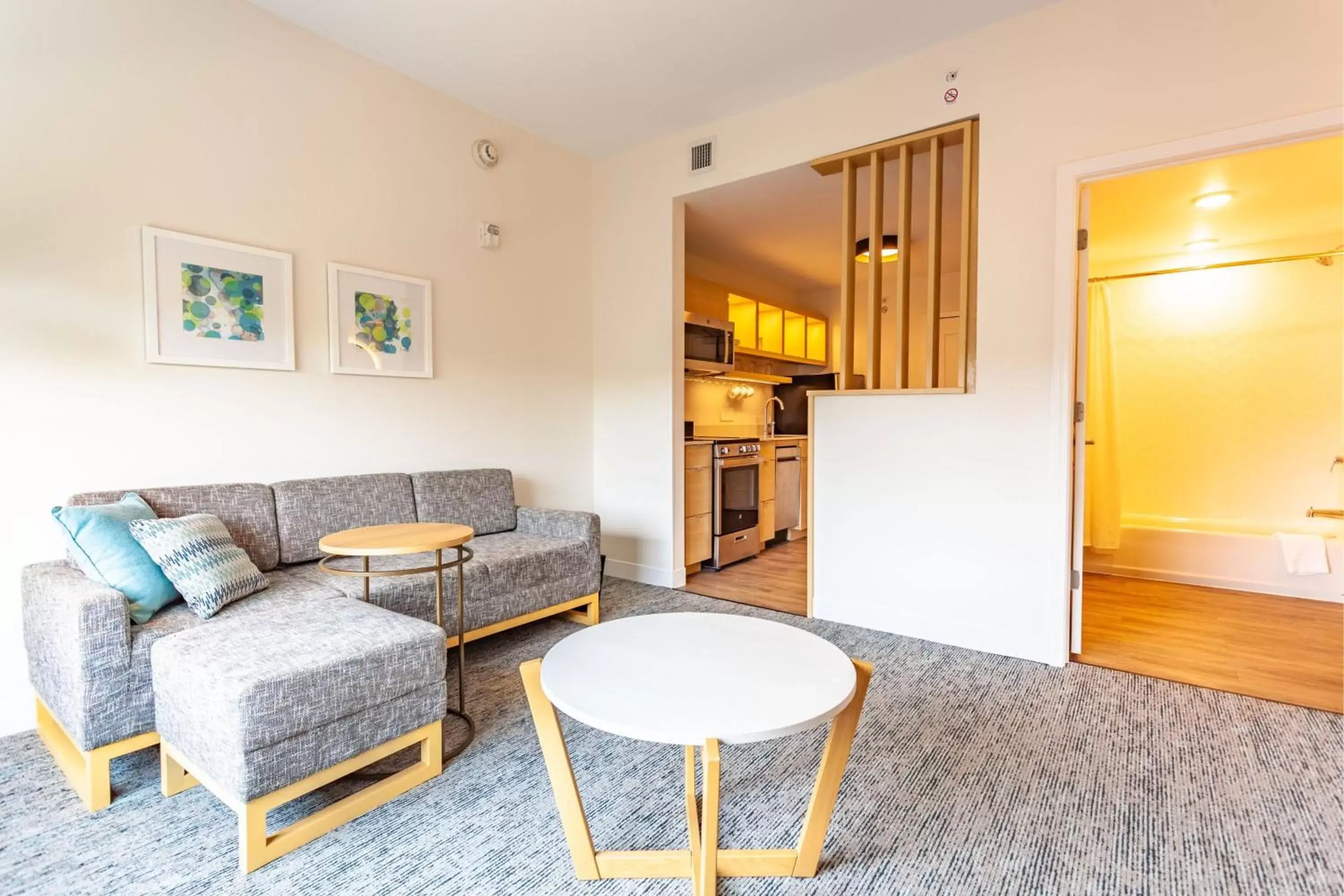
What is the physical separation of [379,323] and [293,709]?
2144mm

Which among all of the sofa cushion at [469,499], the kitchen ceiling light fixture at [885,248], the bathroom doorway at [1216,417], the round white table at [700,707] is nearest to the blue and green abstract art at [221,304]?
the sofa cushion at [469,499]

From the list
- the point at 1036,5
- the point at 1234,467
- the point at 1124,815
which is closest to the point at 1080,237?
the point at 1036,5

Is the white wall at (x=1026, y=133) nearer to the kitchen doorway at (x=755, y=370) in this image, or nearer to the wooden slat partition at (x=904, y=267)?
the wooden slat partition at (x=904, y=267)

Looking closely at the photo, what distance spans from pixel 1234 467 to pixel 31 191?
701 cm

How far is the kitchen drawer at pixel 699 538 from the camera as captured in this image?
4281mm

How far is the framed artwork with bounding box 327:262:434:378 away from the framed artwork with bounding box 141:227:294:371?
0.21 metres

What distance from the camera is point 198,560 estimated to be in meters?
2.01

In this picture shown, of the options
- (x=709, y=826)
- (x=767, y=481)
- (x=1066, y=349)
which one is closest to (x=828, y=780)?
(x=709, y=826)

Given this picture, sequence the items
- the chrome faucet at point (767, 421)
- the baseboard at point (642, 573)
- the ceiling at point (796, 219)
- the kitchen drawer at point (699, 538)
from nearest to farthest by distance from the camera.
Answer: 1. the ceiling at point (796, 219)
2. the baseboard at point (642, 573)
3. the kitchen drawer at point (699, 538)
4. the chrome faucet at point (767, 421)

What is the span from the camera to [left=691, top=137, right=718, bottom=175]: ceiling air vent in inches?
146

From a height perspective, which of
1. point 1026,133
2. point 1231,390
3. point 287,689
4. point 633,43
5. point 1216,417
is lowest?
point 287,689

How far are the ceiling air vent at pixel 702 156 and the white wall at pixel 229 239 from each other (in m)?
0.97

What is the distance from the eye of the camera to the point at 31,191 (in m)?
2.09

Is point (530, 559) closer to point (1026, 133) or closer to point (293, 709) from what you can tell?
point (293, 709)
